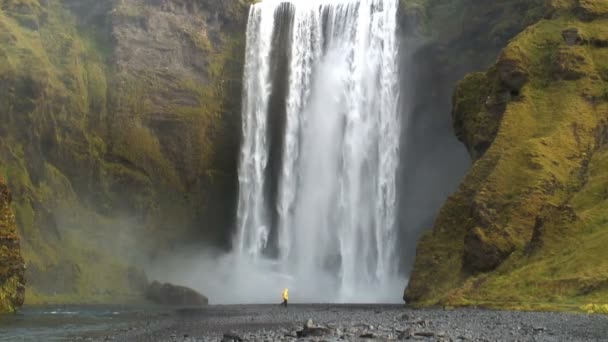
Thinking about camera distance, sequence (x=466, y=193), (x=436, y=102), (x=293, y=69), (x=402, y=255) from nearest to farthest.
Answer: (x=466, y=193), (x=402, y=255), (x=436, y=102), (x=293, y=69)

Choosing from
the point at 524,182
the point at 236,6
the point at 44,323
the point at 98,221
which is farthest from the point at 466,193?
the point at 236,6

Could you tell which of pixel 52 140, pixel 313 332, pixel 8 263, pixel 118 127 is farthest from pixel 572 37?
pixel 52 140

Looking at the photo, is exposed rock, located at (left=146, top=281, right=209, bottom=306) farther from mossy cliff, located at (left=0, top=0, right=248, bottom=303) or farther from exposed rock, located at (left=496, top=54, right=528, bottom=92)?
exposed rock, located at (left=496, top=54, right=528, bottom=92)

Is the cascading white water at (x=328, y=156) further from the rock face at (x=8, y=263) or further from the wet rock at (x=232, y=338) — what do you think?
the wet rock at (x=232, y=338)

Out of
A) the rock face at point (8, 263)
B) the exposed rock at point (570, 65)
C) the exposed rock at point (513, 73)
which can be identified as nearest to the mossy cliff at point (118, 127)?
the rock face at point (8, 263)

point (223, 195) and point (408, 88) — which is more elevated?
point (408, 88)

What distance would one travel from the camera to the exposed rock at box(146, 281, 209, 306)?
67500 mm

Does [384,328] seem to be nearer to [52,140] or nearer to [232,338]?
[232,338]

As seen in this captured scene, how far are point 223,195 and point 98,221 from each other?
1169cm

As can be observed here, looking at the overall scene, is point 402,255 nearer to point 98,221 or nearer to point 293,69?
point 293,69

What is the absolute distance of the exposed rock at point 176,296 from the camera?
67500 mm

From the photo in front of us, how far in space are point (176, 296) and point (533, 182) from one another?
30895mm

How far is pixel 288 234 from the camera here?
252ft

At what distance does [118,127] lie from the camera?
84.0 meters
